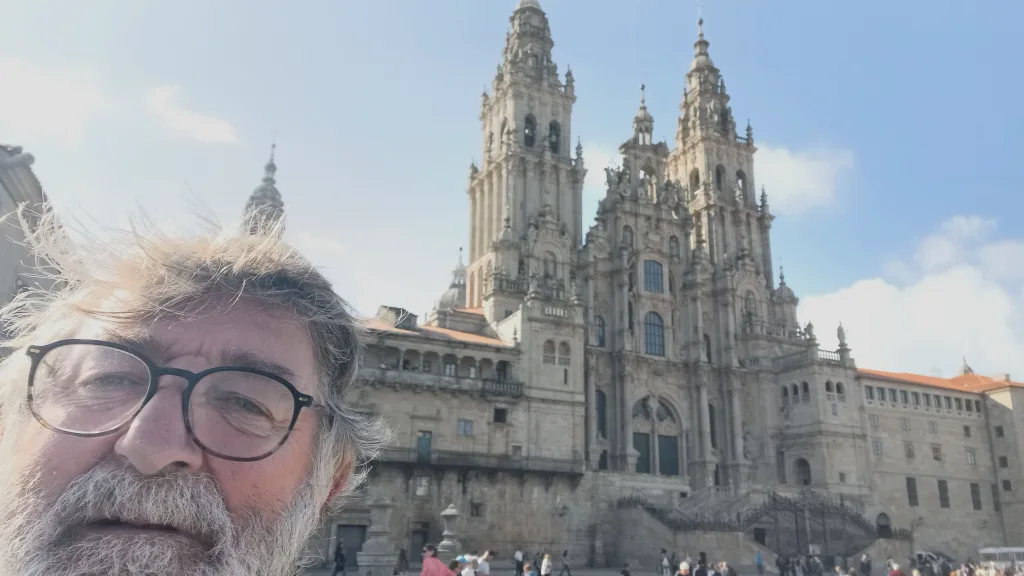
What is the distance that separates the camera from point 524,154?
4703 centimetres

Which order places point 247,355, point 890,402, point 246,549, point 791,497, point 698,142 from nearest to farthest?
1. point 246,549
2. point 247,355
3. point 791,497
4. point 890,402
5. point 698,142

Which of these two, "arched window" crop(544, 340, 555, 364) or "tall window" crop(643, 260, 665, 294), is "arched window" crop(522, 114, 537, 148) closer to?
"tall window" crop(643, 260, 665, 294)

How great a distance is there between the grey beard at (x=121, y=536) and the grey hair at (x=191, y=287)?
1.69 feet

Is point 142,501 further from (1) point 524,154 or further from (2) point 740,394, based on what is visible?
(2) point 740,394

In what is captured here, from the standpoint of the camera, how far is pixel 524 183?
47188 millimetres

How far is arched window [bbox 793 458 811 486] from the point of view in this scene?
46844 mm

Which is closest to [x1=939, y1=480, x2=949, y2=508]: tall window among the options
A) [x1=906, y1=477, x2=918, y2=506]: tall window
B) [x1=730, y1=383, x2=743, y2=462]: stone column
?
[x1=906, y1=477, x2=918, y2=506]: tall window

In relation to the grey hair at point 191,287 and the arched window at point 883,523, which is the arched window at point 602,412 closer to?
the arched window at point 883,523

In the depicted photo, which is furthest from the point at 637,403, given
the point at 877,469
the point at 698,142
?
the point at 698,142

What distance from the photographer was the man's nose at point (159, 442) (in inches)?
81.4

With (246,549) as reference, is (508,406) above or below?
above

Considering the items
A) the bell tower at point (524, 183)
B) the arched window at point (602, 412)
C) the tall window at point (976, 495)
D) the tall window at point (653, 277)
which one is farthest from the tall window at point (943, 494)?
the bell tower at point (524, 183)

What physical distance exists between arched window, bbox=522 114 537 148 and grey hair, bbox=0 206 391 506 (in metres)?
46.8

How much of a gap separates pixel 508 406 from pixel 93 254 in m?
35.8
